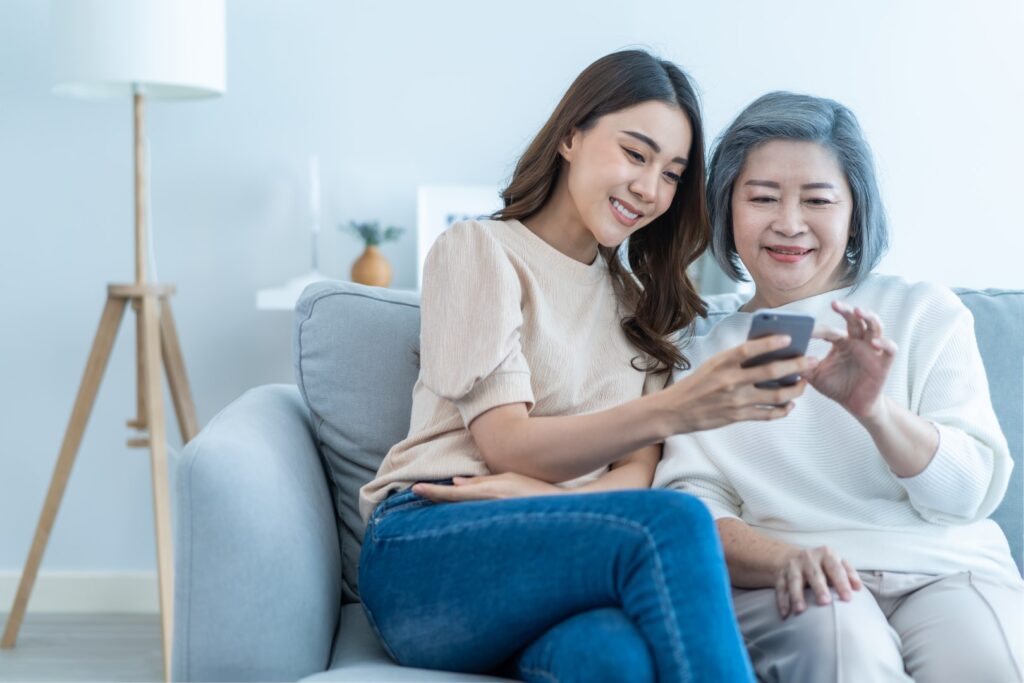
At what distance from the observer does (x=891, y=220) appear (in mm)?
2994

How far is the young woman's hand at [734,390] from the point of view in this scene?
4.06 ft

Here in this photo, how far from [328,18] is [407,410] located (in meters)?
1.64

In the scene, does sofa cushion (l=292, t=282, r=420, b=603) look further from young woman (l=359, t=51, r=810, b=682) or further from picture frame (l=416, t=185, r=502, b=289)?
picture frame (l=416, t=185, r=502, b=289)

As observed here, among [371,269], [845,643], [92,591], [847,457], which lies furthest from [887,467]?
[92,591]

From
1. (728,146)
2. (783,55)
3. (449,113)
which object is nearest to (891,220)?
(783,55)

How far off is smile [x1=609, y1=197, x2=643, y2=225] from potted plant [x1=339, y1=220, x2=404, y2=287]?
1.27m

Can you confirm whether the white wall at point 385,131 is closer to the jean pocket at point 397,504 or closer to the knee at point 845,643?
the jean pocket at point 397,504

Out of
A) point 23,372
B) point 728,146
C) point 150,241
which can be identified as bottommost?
point 23,372

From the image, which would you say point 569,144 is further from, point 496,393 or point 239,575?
point 239,575

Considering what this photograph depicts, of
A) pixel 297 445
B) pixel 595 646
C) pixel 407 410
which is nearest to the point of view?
pixel 595 646

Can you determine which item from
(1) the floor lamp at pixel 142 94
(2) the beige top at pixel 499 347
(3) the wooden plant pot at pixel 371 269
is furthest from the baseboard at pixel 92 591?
(2) the beige top at pixel 499 347

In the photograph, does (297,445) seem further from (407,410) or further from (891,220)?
(891,220)

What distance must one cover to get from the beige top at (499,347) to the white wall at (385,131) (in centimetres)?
143

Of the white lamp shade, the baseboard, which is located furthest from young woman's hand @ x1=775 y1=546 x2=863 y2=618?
the baseboard
